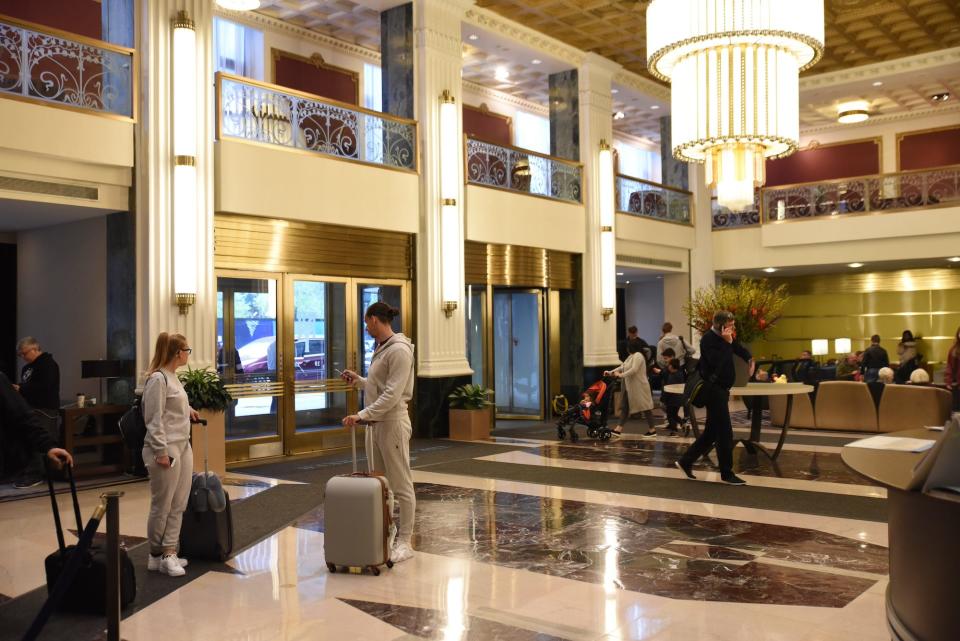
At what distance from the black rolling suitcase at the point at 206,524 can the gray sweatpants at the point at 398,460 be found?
39.0 inches

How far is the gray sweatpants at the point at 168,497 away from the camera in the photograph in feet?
16.3

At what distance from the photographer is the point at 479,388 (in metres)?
11.9

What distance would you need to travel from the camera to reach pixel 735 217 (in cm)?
1808

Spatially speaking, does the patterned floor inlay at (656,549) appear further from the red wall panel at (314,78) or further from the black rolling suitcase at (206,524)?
the red wall panel at (314,78)

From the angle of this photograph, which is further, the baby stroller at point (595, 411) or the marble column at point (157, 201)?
the baby stroller at point (595, 411)

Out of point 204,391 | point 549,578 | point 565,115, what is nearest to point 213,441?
point 204,391

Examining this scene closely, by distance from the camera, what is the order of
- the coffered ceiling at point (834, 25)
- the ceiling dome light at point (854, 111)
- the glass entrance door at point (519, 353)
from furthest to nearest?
the ceiling dome light at point (854, 111) < the glass entrance door at point (519, 353) < the coffered ceiling at point (834, 25)

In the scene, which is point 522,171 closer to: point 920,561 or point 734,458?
point 734,458

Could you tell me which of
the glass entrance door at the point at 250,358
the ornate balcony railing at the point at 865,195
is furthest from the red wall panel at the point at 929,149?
the glass entrance door at the point at 250,358

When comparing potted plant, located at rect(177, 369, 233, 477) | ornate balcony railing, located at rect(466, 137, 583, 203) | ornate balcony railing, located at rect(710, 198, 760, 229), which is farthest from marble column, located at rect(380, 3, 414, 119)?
ornate balcony railing, located at rect(710, 198, 760, 229)

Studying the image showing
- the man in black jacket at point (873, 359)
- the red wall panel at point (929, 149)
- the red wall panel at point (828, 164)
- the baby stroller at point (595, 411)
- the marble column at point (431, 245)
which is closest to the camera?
the baby stroller at point (595, 411)

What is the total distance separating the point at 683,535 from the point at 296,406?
18.9 feet

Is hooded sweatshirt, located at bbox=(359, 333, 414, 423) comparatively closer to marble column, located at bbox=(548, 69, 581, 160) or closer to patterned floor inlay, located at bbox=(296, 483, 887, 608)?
patterned floor inlay, located at bbox=(296, 483, 887, 608)

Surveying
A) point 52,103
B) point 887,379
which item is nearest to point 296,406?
point 52,103
